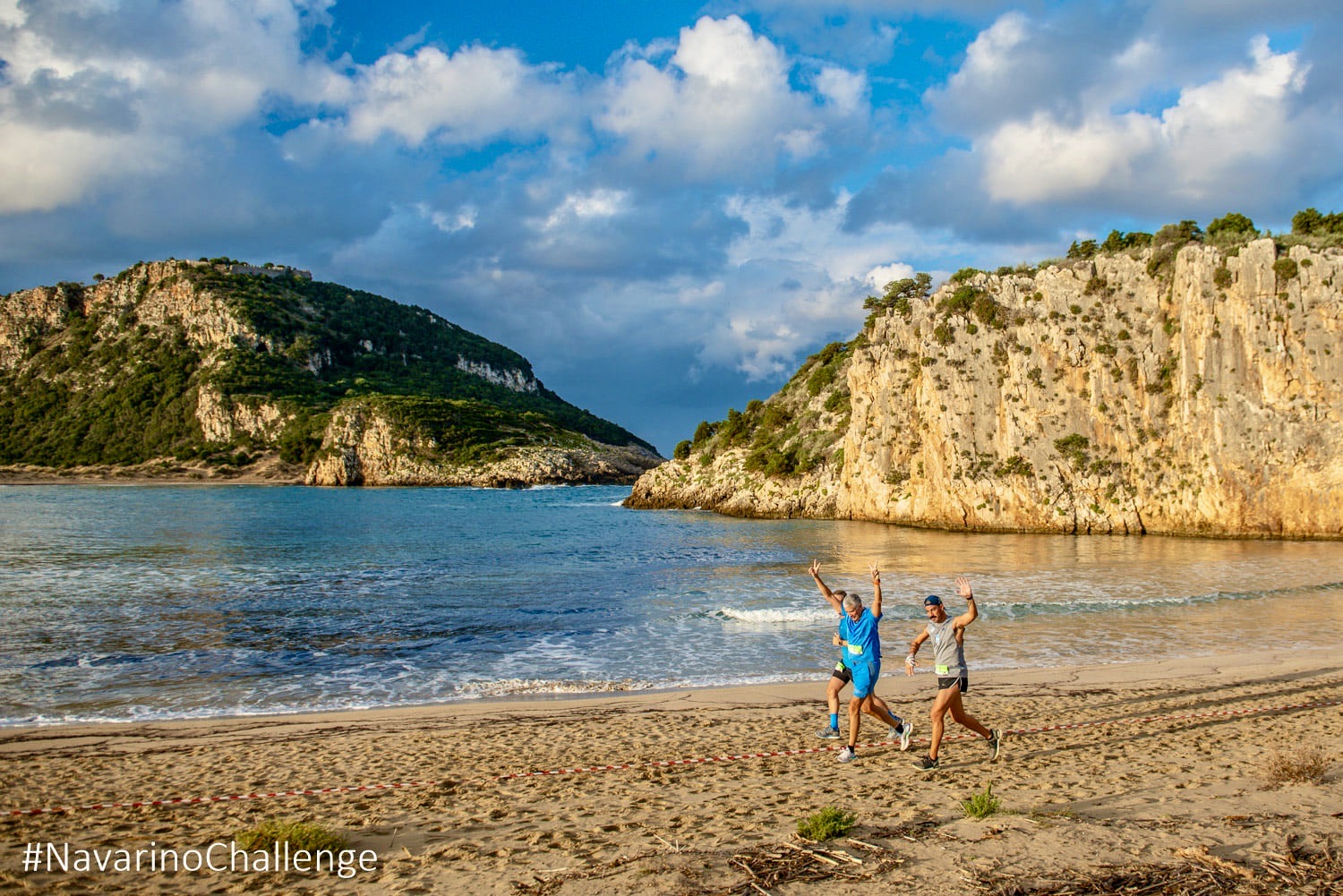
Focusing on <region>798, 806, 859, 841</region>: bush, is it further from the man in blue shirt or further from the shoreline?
the shoreline

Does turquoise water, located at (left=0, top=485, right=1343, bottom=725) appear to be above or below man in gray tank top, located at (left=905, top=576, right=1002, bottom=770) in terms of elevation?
below

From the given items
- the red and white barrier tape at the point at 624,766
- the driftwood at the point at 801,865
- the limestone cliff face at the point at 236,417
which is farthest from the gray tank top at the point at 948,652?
the limestone cliff face at the point at 236,417

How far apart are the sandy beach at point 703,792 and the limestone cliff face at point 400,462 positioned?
103 meters

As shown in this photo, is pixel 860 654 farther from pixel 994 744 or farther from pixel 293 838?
pixel 293 838

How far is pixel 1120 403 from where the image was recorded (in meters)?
39.1

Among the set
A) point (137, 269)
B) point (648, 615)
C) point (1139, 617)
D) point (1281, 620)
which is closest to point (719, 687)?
point (648, 615)

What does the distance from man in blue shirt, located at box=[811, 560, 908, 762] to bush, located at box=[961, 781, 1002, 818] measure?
1.78 m

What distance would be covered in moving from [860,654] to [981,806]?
2.09 m

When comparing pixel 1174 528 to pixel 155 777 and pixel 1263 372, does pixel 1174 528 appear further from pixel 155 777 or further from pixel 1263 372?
pixel 155 777

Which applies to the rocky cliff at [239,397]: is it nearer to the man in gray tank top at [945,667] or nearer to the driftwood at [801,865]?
the man in gray tank top at [945,667]

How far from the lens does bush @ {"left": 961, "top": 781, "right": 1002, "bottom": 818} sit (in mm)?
6094

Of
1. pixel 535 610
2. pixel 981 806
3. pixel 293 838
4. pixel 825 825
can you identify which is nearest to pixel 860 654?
pixel 981 806

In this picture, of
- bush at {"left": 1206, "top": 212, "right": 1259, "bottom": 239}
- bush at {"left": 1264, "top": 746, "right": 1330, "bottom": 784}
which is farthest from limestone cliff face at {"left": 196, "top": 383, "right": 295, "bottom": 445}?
bush at {"left": 1264, "top": 746, "right": 1330, "bottom": 784}

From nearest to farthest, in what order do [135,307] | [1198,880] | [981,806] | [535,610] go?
[1198,880]
[981,806]
[535,610]
[135,307]
